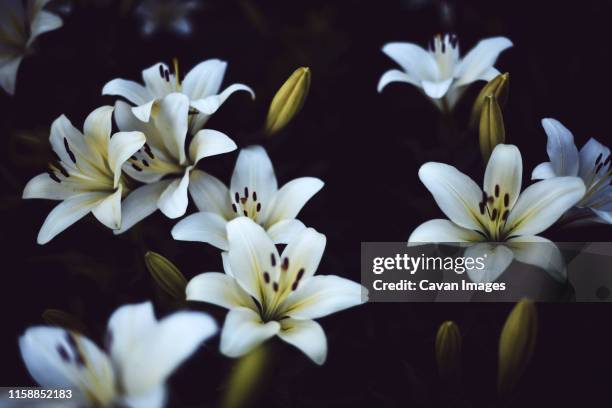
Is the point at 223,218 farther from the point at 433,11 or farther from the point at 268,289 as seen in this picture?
the point at 433,11

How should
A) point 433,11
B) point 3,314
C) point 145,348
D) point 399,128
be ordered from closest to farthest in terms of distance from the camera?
point 145,348 → point 3,314 → point 399,128 → point 433,11

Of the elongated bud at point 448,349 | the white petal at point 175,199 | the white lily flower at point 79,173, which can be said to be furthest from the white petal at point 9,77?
the elongated bud at point 448,349

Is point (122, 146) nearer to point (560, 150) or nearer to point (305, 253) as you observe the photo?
point (305, 253)

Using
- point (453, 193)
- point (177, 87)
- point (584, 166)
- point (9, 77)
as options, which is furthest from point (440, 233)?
point (9, 77)

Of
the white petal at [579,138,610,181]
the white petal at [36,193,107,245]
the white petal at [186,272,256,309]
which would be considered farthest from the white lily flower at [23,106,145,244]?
the white petal at [579,138,610,181]

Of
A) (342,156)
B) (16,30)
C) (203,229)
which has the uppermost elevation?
(16,30)

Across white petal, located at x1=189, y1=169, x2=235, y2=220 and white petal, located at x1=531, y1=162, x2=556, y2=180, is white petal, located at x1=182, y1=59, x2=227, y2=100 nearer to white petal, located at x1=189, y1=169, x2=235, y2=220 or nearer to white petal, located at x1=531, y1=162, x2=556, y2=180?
white petal, located at x1=189, y1=169, x2=235, y2=220

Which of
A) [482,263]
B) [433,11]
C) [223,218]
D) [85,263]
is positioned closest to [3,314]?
[85,263]
